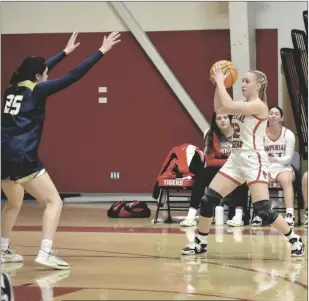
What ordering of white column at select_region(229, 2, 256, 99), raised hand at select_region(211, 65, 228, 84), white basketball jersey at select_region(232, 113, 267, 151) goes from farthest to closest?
white column at select_region(229, 2, 256, 99), white basketball jersey at select_region(232, 113, 267, 151), raised hand at select_region(211, 65, 228, 84)

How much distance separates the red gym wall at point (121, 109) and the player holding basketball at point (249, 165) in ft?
21.1

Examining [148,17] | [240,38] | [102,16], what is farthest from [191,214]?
[102,16]

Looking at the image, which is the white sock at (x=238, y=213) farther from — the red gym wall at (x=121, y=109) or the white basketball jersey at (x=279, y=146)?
the red gym wall at (x=121, y=109)

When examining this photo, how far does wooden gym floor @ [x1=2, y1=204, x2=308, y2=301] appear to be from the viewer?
4.54 metres

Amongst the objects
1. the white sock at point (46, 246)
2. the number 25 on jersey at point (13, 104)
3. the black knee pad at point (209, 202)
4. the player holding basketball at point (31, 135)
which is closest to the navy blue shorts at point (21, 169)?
the player holding basketball at point (31, 135)

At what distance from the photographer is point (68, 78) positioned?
5613 mm

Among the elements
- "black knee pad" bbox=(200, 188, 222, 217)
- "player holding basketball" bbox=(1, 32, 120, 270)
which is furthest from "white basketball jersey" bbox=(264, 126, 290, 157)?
"player holding basketball" bbox=(1, 32, 120, 270)

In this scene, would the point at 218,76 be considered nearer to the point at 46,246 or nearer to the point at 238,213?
the point at 46,246

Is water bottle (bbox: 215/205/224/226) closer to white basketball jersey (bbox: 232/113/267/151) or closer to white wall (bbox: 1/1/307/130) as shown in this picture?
white basketball jersey (bbox: 232/113/267/151)

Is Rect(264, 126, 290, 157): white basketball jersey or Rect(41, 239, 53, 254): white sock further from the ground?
Rect(264, 126, 290, 157): white basketball jersey

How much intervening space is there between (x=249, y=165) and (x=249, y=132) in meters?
0.29

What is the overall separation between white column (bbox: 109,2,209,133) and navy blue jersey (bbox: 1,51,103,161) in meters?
7.08

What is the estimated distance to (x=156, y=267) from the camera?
564 cm

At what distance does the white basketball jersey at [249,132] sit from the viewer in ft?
21.1
